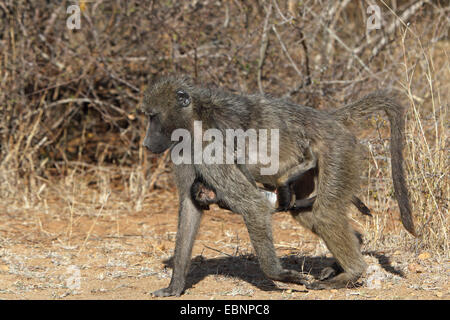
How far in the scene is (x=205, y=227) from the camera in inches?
215

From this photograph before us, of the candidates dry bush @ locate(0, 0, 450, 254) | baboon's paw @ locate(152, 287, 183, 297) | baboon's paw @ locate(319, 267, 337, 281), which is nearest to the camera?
baboon's paw @ locate(152, 287, 183, 297)

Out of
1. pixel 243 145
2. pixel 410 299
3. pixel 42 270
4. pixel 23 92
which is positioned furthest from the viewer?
pixel 23 92

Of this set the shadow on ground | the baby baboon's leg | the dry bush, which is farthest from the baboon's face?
the dry bush

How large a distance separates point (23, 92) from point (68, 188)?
1.05m

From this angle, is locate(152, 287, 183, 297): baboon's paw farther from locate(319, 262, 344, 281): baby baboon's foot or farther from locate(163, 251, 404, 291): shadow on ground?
locate(319, 262, 344, 281): baby baboon's foot

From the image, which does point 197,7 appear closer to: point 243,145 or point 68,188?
point 68,188

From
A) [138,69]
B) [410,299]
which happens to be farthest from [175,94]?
[138,69]

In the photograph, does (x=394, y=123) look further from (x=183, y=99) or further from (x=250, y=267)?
(x=250, y=267)

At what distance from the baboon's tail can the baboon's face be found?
946 mm

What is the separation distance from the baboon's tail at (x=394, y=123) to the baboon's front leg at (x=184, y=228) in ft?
3.29

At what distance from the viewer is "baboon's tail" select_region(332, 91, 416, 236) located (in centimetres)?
342

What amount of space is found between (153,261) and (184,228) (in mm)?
849

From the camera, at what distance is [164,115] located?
3.52 meters

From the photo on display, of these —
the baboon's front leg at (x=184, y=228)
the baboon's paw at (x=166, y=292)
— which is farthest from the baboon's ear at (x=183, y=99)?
the baboon's paw at (x=166, y=292)
